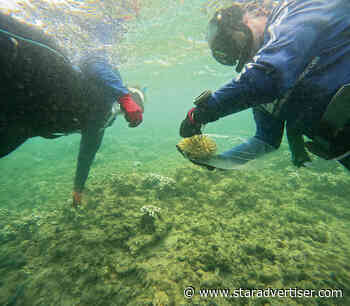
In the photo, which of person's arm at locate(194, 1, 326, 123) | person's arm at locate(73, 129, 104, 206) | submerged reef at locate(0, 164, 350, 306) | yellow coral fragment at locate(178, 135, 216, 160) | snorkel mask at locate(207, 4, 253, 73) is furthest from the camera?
person's arm at locate(73, 129, 104, 206)

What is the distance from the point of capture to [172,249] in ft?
9.61

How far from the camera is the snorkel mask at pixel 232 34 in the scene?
1.82 m

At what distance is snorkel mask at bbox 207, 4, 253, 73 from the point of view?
1.82m

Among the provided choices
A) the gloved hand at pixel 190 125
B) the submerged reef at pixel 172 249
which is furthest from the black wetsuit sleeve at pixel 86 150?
the gloved hand at pixel 190 125

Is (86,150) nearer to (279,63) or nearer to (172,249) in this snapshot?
(172,249)

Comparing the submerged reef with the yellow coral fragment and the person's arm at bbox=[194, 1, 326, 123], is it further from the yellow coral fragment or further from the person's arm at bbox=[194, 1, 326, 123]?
the person's arm at bbox=[194, 1, 326, 123]

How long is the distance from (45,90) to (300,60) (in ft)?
8.53

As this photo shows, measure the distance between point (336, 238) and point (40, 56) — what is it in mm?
5851

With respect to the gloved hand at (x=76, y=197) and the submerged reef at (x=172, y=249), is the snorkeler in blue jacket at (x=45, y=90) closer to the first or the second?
the gloved hand at (x=76, y=197)

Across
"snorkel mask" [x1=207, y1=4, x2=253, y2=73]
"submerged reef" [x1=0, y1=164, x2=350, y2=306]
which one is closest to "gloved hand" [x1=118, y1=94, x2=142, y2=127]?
"snorkel mask" [x1=207, y1=4, x2=253, y2=73]

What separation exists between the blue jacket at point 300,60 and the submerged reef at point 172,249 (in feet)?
7.44

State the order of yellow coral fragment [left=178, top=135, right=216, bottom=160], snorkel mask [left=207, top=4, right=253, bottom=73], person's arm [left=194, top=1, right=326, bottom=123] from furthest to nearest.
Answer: yellow coral fragment [left=178, top=135, right=216, bottom=160] < snorkel mask [left=207, top=4, right=253, bottom=73] < person's arm [left=194, top=1, right=326, bottom=123]

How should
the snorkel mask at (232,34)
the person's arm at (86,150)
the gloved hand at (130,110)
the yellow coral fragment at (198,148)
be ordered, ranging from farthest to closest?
the person's arm at (86,150)
the gloved hand at (130,110)
the yellow coral fragment at (198,148)
the snorkel mask at (232,34)

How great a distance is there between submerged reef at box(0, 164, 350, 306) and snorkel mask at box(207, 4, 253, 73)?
284 cm
